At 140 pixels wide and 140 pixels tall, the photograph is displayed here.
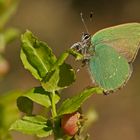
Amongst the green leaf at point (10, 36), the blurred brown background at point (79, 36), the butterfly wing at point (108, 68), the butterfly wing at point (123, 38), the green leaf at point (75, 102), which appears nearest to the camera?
the green leaf at point (75, 102)

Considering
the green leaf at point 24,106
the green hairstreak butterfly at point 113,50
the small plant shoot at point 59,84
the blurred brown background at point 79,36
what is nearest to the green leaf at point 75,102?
the small plant shoot at point 59,84

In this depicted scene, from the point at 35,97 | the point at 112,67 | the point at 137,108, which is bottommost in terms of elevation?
the point at 137,108

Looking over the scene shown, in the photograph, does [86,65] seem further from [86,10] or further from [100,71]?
[86,10]

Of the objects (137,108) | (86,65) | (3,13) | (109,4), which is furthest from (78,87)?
(86,65)

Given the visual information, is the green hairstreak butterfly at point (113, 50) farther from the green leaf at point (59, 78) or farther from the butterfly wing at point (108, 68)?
the green leaf at point (59, 78)

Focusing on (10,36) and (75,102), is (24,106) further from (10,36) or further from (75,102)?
(10,36)

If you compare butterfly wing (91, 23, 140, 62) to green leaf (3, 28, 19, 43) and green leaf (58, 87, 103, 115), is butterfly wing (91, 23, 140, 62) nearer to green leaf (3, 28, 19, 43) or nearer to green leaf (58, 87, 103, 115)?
green leaf (58, 87, 103, 115)

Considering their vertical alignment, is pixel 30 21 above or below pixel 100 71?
below
